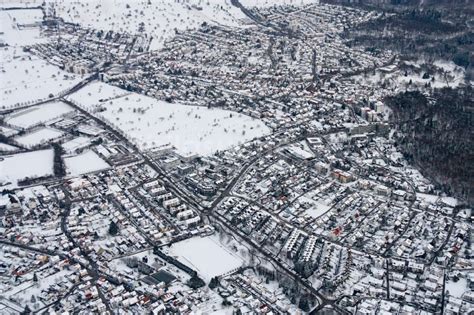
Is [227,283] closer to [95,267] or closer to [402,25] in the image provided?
[95,267]

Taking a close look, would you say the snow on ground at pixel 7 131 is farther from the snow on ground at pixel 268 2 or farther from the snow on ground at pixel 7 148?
the snow on ground at pixel 268 2

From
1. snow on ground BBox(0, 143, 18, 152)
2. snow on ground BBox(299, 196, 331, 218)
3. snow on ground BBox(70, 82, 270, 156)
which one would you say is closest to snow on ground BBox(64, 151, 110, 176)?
snow on ground BBox(70, 82, 270, 156)

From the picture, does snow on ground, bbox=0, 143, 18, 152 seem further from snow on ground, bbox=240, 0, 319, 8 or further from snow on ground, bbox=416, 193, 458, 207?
snow on ground, bbox=240, 0, 319, 8

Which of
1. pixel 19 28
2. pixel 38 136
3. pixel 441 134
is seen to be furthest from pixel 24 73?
pixel 441 134

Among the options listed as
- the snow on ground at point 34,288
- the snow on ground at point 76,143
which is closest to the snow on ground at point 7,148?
the snow on ground at point 76,143

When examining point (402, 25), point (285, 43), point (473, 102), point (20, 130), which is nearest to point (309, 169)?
point (473, 102)
